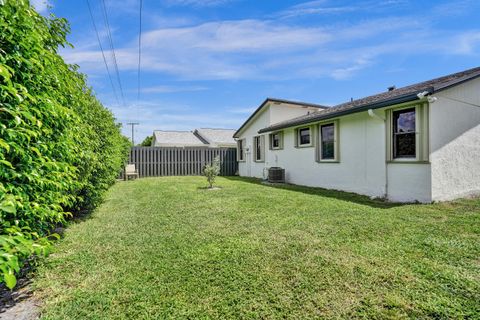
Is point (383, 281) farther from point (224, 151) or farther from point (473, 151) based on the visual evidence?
point (224, 151)

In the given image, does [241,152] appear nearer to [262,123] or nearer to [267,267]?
[262,123]

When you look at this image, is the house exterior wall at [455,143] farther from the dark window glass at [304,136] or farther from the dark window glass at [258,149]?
the dark window glass at [258,149]

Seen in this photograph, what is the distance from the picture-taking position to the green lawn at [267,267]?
2.27m

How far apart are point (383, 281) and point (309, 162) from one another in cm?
813

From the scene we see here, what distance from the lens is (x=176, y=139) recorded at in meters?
29.0

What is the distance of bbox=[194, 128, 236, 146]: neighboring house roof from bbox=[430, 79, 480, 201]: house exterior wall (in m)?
21.8

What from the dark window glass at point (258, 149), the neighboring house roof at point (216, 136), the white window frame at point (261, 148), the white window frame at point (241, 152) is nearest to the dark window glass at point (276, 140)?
the white window frame at point (261, 148)

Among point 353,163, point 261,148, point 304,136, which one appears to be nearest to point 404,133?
point 353,163

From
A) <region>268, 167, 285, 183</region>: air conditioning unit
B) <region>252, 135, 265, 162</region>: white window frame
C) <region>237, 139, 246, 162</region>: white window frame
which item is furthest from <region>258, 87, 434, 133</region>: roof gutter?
<region>237, 139, 246, 162</region>: white window frame

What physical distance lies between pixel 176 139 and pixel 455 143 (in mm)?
26052

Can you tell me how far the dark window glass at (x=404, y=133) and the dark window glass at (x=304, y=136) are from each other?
153 inches

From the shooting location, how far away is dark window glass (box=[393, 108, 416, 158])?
6770 millimetres

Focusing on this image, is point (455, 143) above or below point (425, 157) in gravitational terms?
above

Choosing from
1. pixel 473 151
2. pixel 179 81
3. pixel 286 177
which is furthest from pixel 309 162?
pixel 179 81
